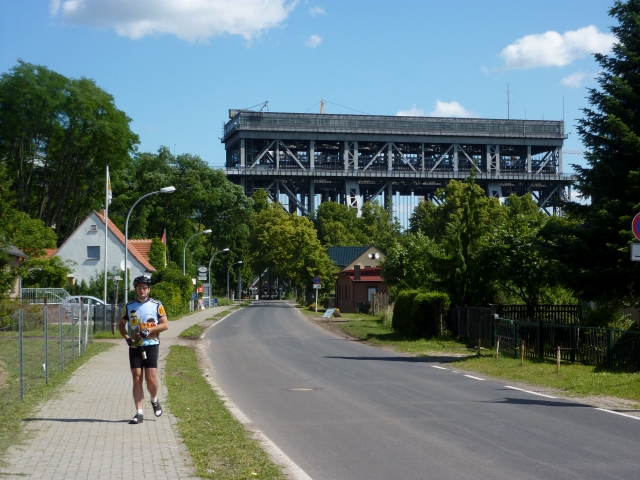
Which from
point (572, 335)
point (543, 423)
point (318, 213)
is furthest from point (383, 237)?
point (543, 423)

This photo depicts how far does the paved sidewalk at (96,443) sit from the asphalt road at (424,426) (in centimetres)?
131

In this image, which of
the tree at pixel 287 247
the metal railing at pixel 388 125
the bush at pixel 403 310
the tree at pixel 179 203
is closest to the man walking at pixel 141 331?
the bush at pixel 403 310

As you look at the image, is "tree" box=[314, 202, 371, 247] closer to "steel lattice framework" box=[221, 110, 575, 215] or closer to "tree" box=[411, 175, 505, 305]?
"steel lattice framework" box=[221, 110, 575, 215]

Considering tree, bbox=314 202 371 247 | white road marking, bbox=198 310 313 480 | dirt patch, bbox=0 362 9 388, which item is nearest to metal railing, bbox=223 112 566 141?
tree, bbox=314 202 371 247

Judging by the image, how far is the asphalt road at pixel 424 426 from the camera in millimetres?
8289

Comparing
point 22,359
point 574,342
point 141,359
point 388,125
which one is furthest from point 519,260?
point 388,125

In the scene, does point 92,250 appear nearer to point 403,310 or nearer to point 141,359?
point 403,310

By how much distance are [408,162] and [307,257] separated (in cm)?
3902

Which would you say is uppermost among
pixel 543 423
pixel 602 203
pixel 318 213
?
pixel 318 213

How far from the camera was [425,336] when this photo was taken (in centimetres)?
3278

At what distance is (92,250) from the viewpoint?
212 ft

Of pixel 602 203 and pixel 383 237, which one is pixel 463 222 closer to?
pixel 602 203

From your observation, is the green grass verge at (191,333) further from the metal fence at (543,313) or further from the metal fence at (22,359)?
the metal fence at (543,313)

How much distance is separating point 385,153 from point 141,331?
370 ft
